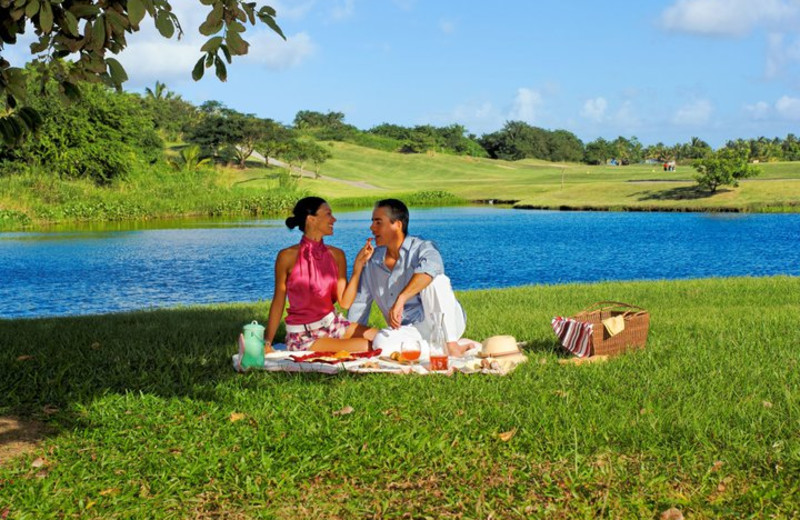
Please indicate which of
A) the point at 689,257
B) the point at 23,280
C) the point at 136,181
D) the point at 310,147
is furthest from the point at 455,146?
the point at 23,280

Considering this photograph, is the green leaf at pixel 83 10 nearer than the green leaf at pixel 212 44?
No

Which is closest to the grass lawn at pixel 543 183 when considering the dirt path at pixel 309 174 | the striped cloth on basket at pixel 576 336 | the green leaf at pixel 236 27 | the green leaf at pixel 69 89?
the dirt path at pixel 309 174

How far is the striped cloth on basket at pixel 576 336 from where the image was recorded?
26.2ft

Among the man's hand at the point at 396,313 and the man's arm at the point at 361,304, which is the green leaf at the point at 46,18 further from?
the man's arm at the point at 361,304

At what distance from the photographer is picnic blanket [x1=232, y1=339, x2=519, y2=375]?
24.8 feet

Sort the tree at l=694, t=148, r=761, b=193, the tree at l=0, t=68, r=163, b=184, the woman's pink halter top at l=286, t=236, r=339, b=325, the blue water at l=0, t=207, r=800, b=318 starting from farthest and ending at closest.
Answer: the tree at l=694, t=148, r=761, b=193, the tree at l=0, t=68, r=163, b=184, the blue water at l=0, t=207, r=800, b=318, the woman's pink halter top at l=286, t=236, r=339, b=325

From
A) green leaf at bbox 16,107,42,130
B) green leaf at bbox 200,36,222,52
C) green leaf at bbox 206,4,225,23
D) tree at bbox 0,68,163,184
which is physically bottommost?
green leaf at bbox 16,107,42,130

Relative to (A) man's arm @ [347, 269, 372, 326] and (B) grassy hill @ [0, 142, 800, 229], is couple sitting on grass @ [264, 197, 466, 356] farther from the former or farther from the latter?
(B) grassy hill @ [0, 142, 800, 229]

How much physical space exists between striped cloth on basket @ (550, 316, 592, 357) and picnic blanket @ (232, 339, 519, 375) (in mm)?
715

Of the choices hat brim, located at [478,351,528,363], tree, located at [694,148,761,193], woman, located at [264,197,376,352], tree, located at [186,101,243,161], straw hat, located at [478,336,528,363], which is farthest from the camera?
tree, located at [186,101,243,161]

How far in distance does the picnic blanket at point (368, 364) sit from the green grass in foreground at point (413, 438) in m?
0.15

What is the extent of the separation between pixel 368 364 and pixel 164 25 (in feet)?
14.2

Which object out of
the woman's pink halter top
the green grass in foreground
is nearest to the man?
the woman's pink halter top

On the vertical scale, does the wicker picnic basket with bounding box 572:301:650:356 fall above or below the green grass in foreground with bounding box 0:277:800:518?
above
